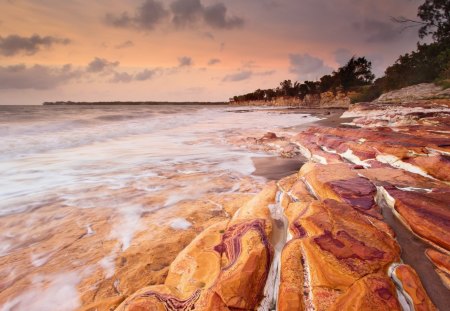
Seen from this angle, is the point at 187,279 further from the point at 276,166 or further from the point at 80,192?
the point at 276,166

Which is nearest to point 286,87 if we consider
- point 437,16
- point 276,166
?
point 437,16

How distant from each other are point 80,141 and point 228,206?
31.1 feet

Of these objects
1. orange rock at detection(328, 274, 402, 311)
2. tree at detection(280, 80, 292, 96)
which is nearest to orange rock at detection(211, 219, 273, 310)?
orange rock at detection(328, 274, 402, 311)

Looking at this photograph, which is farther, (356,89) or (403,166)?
(356,89)

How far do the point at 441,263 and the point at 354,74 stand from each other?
183 feet

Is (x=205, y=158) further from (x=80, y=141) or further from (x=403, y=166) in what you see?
(x=80, y=141)

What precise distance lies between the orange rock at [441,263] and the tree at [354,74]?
51.3 meters

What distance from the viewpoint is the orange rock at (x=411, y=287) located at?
4.41 ft

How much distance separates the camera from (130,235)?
2658 millimetres

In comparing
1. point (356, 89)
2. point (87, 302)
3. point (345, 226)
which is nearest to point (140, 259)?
point (87, 302)

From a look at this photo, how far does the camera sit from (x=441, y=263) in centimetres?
159

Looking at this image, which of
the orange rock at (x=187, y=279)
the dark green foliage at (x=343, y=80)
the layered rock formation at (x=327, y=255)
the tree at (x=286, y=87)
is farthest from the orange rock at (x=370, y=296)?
the tree at (x=286, y=87)

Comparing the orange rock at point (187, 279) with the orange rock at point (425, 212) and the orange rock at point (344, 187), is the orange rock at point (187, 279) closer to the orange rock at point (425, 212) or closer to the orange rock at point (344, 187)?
the orange rock at point (344, 187)

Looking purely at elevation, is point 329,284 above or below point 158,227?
above
